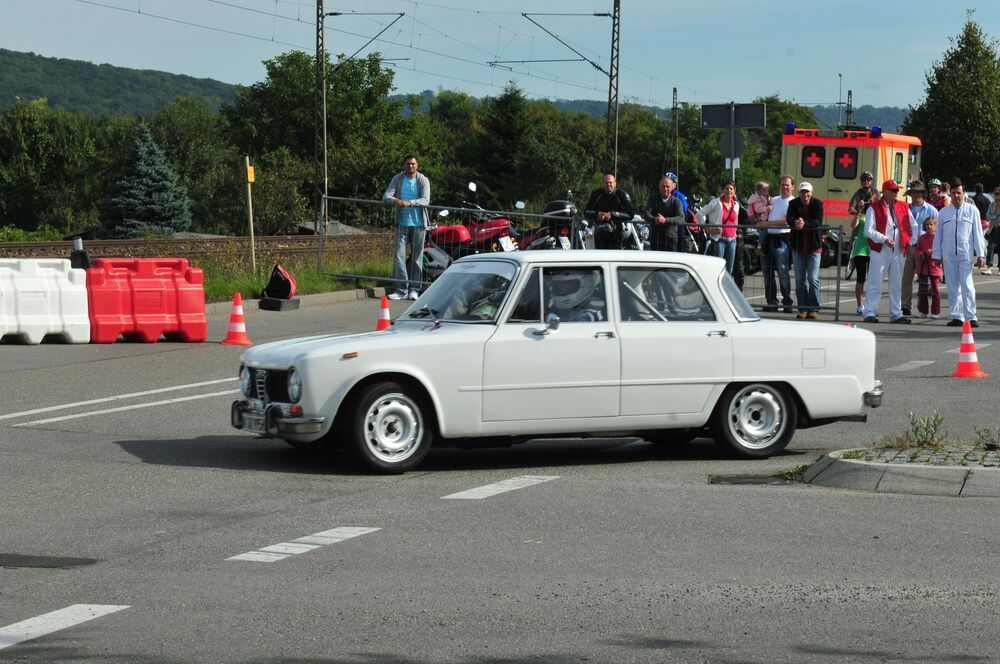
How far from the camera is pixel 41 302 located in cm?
1730

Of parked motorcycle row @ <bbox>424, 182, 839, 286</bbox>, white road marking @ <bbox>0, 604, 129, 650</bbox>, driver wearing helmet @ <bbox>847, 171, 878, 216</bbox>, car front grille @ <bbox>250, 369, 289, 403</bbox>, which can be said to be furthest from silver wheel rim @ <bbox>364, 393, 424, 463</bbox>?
driver wearing helmet @ <bbox>847, 171, 878, 216</bbox>

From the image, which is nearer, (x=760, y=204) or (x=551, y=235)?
(x=551, y=235)

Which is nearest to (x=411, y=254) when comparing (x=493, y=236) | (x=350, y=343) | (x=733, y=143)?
(x=493, y=236)

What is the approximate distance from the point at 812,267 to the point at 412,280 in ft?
20.7

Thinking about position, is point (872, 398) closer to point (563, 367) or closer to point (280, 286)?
point (563, 367)

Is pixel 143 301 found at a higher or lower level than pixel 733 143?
lower

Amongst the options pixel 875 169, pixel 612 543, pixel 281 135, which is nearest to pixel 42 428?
pixel 612 543

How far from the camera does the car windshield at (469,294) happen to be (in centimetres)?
1003

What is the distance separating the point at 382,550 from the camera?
23.9ft

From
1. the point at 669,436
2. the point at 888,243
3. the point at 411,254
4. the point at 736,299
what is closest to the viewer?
the point at 736,299

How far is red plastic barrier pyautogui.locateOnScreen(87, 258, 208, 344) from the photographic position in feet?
57.6

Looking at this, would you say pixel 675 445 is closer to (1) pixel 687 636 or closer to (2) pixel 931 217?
(1) pixel 687 636

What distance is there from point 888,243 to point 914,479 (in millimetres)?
12243

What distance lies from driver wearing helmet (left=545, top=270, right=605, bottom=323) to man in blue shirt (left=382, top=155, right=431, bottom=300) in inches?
520
